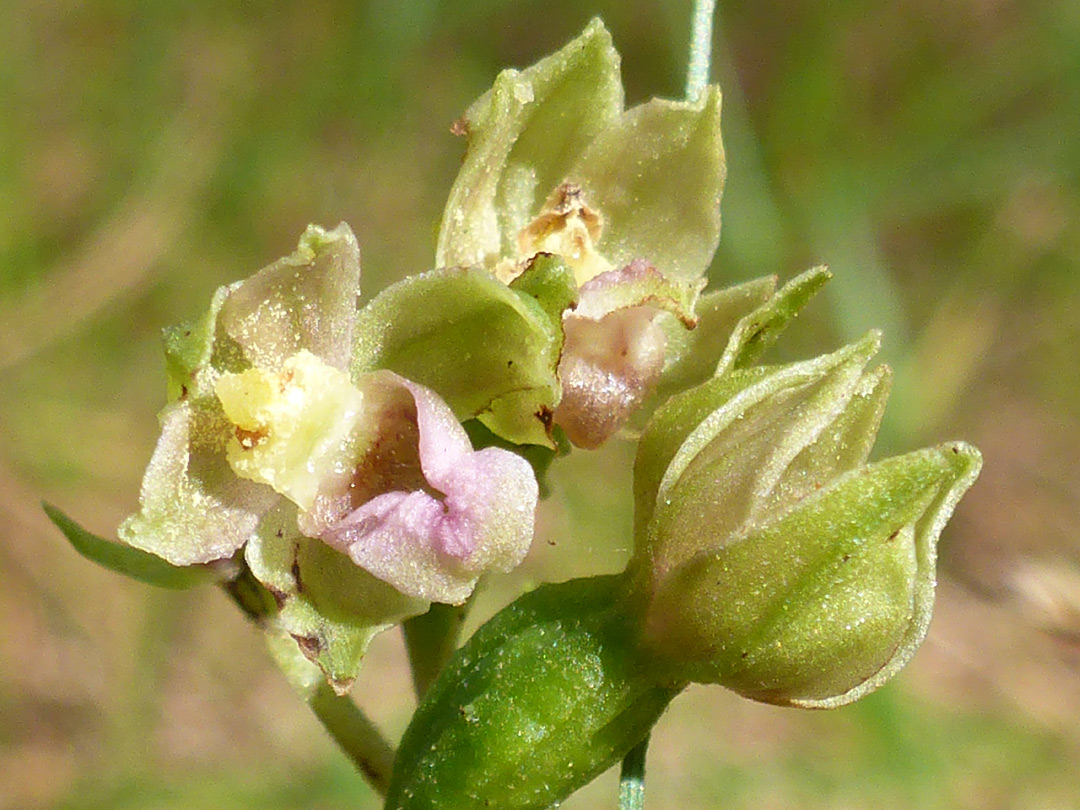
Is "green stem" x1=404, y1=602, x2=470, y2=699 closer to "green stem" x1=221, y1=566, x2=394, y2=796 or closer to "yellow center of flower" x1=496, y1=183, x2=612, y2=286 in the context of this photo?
"green stem" x1=221, y1=566, x2=394, y2=796

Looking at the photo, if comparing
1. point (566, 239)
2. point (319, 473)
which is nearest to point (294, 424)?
point (319, 473)

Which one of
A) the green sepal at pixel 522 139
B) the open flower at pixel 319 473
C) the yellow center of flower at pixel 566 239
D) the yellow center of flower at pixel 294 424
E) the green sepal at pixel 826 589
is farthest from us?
the yellow center of flower at pixel 566 239

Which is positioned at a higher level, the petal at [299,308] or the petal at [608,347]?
the petal at [299,308]

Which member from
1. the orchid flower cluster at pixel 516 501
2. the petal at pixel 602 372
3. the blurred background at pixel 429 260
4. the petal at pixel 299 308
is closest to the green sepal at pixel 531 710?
the orchid flower cluster at pixel 516 501

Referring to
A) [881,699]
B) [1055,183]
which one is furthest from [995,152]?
[881,699]

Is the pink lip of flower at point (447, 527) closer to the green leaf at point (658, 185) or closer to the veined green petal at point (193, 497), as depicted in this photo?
the veined green petal at point (193, 497)

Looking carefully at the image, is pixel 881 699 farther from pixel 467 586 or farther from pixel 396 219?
pixel 396 219

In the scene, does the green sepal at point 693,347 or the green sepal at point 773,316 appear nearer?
the green sepal at point 773,316
